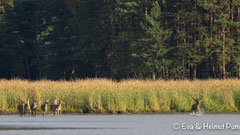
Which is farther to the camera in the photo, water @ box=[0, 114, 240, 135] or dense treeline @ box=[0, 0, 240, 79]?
dense treeline @ box=[0, 0, 240, 79]

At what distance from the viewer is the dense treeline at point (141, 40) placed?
57.0 metres

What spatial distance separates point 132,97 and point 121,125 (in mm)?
6924

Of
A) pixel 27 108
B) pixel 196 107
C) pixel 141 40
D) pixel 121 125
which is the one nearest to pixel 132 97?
pixel 196 107

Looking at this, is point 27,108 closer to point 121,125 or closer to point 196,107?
point 121,125

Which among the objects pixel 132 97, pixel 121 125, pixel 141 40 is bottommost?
pixel 141 40

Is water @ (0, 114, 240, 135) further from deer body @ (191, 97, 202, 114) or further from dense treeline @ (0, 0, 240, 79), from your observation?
dense treeline @ (0, 0, 240, 79)

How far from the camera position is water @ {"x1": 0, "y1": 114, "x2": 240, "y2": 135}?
20.5 metres

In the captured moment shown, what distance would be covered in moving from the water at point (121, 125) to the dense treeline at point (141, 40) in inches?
1156

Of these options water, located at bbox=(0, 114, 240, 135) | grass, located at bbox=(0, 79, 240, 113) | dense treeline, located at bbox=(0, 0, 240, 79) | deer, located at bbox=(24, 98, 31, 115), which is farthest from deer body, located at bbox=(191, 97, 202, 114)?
dense treeline, located at bbox=(0, 0, 240, 79)

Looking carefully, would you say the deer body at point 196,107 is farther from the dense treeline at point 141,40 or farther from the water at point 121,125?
the dense treeline at point 141,40

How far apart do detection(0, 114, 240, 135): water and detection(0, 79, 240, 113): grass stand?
2.16 m

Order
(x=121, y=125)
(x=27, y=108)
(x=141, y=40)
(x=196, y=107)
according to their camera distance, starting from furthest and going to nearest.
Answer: (x=141, y=40) → (x=27, y=108) → (x=196, y=107) → (x=121, y=125)

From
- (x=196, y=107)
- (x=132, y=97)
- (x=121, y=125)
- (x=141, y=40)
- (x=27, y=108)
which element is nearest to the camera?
(x=121, y=125)

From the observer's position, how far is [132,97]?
29.9 m
